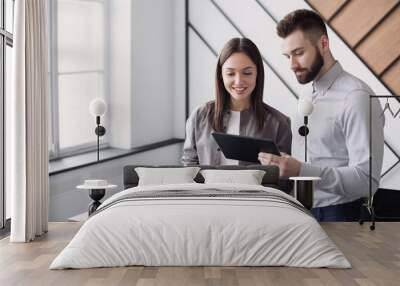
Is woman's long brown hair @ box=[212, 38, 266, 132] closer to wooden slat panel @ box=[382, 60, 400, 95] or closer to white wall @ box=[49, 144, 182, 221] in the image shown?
white wall @ box=[49, 144, 182, 221]

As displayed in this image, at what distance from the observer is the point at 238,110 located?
6891 mm

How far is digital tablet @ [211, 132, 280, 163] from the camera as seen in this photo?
267 inches

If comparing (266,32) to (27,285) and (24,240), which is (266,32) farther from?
(27,285)

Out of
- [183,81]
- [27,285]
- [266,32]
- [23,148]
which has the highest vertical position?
[266,32]

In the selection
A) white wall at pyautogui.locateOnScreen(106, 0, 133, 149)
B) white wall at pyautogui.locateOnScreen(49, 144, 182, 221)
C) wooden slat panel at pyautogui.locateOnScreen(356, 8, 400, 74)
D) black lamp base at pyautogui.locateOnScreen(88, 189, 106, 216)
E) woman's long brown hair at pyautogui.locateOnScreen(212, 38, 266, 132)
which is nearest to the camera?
black lamp base at pyautogui.locateOnScreen(88, 189, 106, 216)

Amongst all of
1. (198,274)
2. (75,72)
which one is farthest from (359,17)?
(198,274)

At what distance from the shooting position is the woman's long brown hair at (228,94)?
692cm

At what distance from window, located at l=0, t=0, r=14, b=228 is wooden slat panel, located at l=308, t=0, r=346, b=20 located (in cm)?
276

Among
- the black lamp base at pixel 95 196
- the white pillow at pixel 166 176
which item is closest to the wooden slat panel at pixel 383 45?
the white pillow at pixel 166 176

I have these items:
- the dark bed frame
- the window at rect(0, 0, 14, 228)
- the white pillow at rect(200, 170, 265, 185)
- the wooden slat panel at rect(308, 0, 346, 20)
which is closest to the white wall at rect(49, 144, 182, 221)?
the dark bed frame

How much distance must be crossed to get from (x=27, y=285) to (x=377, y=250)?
258 centimetres

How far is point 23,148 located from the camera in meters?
5.70

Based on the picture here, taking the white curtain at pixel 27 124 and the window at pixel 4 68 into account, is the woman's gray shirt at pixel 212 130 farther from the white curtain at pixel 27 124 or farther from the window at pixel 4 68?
the window at pixel 4 68

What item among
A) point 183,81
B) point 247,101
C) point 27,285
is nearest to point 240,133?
point 247,101
